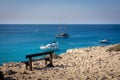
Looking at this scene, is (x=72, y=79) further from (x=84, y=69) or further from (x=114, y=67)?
(x=114, y=67)

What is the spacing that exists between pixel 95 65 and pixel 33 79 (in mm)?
6905

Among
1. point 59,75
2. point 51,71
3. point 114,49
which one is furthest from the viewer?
point 114,49

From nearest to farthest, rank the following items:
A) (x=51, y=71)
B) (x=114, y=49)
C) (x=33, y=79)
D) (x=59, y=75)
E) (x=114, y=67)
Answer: (x=33, y=79)
(x=59, y=75)
(x=51, y=71)
(x=114, y=67)
(x=114, y=49)

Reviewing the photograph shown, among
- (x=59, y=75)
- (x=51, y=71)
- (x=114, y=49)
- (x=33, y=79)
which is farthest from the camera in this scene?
(x=114, y=49)

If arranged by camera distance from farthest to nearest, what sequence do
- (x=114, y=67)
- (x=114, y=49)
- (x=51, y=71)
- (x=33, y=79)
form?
(x=114, y=49)
(x=114, y=67)
(x=51, y=71)
(x=33, y=79)

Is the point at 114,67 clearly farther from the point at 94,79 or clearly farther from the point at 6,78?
the point at 6,78

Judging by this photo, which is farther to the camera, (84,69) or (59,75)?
(84,69)

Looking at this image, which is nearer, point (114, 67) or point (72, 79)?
point (72, 79)

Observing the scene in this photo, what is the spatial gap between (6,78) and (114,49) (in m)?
17.1

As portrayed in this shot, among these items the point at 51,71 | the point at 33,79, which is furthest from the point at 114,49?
the point at 33,79

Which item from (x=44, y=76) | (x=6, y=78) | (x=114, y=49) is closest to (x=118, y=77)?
(x=44, y=76)

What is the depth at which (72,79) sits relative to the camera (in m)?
14.7

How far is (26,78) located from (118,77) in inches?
238

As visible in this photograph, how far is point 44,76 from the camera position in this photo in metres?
15.5
